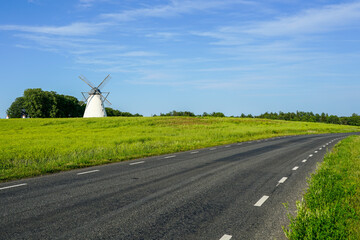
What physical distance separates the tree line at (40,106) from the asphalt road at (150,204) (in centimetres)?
8373

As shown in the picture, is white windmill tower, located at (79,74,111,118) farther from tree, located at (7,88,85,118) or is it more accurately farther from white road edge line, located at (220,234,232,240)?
white road edge line, located at (220,234,232,240)

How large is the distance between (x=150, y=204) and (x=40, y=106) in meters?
88.0

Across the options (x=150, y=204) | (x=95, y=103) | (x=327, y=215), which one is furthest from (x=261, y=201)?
(x=95, y=103)

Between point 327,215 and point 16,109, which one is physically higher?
point 16,109

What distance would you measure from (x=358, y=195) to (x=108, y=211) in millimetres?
5396

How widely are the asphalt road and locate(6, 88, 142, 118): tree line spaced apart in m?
83.7

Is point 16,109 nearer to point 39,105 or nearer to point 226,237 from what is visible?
point 39,105

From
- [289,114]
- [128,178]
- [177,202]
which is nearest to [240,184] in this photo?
[177,202]

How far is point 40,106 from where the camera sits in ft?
278

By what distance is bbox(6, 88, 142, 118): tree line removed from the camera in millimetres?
84938

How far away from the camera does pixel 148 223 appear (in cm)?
504

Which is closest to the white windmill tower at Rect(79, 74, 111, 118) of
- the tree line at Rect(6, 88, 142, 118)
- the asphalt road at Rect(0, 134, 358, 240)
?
the tree line at Rect(6, 88, 142, 118)

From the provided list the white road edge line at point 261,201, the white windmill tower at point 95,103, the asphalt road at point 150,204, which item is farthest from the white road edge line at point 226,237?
the white windmill tower at point 95,103

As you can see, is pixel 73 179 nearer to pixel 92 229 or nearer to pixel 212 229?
pixel 92 229
